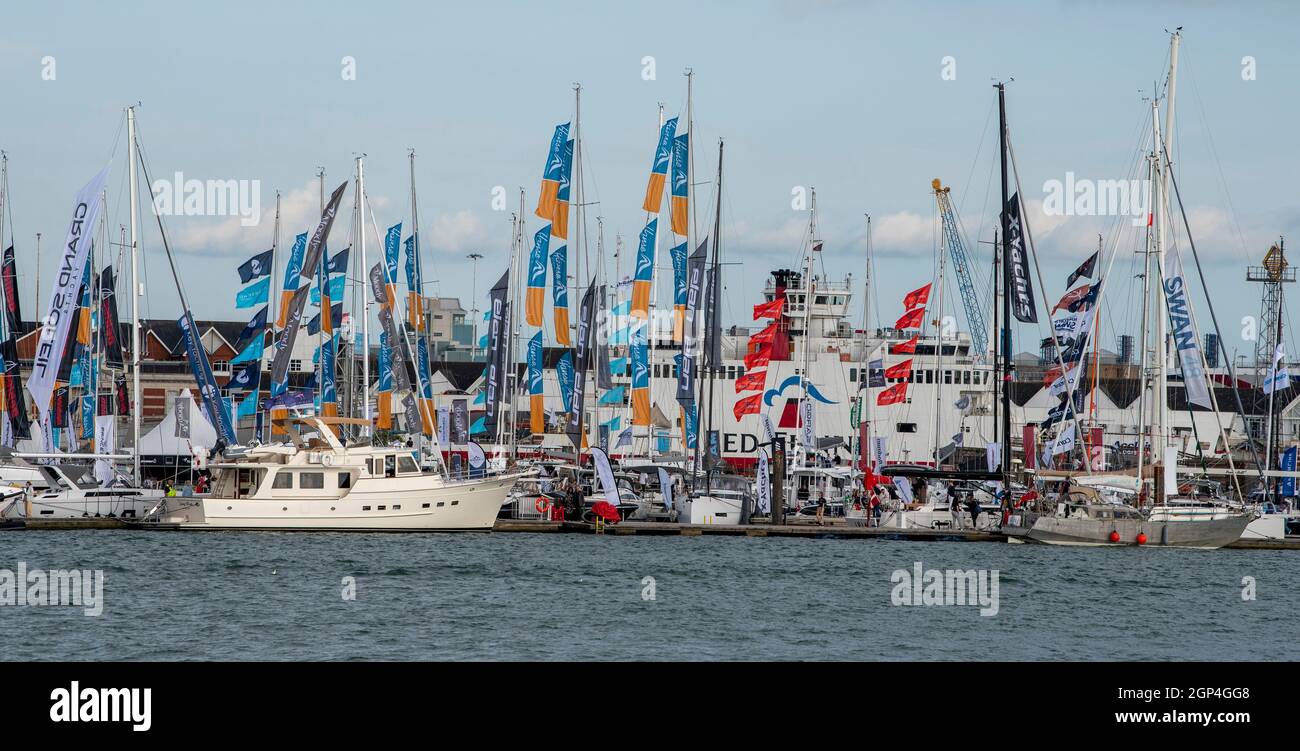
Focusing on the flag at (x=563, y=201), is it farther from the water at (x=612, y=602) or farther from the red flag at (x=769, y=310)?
the water at (x=612, y=602)

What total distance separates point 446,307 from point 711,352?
111 metres

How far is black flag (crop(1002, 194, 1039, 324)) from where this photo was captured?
48.8 metres

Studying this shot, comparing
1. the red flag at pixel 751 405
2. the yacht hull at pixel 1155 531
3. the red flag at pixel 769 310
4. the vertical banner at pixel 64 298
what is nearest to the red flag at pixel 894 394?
the red flag at pixel 769 310

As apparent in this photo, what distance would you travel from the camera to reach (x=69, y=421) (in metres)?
57.8

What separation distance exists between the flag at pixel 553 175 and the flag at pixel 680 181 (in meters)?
4.09

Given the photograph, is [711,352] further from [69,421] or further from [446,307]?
[446,307]

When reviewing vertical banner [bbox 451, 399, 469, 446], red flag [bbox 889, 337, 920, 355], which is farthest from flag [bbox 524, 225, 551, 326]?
red flag [bbox 889, 337, 920, 355]

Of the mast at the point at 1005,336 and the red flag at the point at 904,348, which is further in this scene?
the red flag at the point at 904,348

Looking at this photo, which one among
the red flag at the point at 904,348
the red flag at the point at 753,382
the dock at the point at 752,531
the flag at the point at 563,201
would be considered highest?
the flag at the point at 563,201

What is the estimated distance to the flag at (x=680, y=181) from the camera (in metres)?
53.6

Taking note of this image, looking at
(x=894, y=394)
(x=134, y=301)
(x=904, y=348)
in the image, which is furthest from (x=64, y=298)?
(x=904, y=348)

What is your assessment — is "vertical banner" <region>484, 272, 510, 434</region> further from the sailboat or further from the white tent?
the sailboat

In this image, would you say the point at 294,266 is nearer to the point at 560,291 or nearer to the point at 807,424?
the point at 560,291
